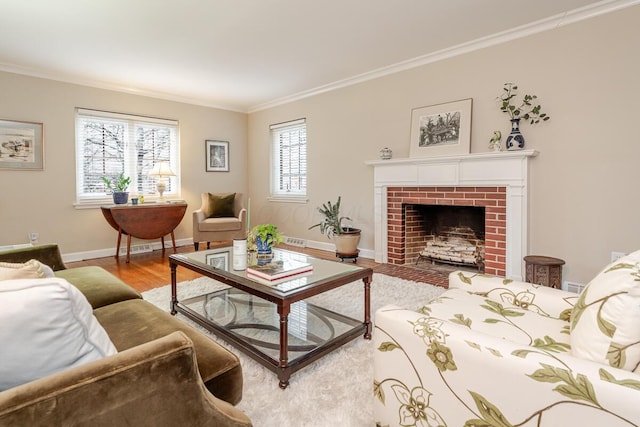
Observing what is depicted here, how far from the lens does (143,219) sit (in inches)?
165

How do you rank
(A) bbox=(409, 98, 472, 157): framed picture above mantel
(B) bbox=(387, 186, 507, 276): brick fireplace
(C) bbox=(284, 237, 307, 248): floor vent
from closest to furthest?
(B) bbox=(387, 186, 507, 276): brick fireplace, (A) bbox=(409, 98, 472, 157): framed picture above mantel, (C) bbox=(284, 237, 307, 248): floor vent

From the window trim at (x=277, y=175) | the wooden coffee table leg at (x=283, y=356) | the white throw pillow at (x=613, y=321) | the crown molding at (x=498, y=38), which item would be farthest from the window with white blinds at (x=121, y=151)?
the white throw pillow at (x=613, y=321)

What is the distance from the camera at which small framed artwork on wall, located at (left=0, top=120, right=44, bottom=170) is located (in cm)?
372

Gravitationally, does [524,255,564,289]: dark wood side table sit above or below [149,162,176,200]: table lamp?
below

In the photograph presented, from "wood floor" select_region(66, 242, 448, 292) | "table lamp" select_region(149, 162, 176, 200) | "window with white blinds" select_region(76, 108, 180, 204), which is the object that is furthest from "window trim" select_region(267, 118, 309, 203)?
"table lamp" select_region(149, 162, 176, 200)

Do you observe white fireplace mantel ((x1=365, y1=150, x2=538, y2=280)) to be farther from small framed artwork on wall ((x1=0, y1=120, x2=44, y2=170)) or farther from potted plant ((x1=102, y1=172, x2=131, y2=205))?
small framed artwork on wall ((x1=0, y1=120, x2=44, y2=170))

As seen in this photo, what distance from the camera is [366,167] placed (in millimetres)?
4234

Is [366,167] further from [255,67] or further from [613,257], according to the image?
[613,257]

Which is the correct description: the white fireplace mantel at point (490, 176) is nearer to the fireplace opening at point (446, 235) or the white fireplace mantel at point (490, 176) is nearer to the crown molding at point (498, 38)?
the fireplace opening at point (446, 235)

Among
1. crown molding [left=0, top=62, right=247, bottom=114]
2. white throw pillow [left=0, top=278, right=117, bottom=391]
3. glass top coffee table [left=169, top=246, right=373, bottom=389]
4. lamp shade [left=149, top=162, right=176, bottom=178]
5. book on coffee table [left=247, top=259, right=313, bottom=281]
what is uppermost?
crown molding [left=0, top=62, right=247, bottom=114]

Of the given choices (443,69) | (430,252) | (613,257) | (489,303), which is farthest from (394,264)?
(489,303)

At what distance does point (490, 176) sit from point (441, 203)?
0.56 m

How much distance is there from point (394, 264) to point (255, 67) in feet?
9.02

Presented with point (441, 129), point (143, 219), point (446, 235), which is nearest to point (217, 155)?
point (143, 219)
